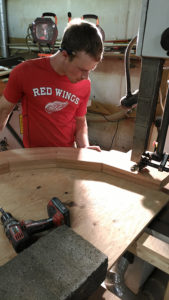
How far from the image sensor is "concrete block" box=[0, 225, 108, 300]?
625mm

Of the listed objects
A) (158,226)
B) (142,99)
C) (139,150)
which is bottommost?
(158,226)

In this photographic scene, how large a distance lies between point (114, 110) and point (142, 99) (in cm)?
294

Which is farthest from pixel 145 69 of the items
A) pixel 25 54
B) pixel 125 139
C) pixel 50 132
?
pixel 25 54

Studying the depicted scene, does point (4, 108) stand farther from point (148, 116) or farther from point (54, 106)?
point (148, 116)

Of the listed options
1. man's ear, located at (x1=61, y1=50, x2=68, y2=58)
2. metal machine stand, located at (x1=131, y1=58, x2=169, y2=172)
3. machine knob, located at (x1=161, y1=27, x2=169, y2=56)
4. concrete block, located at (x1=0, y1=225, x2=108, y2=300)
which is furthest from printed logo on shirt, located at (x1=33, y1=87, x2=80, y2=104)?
concrete block, located at (x1=0, y1=225, x2=108, y2=300)

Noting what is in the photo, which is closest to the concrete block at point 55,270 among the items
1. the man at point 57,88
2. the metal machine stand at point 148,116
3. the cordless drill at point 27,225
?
the cordless drill at point 27,225

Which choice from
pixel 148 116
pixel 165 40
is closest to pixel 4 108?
pixel 148 116

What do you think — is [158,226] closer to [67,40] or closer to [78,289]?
[78,289]

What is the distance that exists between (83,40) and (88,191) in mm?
912

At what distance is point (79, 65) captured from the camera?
1462mm

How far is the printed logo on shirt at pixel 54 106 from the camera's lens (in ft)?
5.71

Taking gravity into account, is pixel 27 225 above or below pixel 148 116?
below

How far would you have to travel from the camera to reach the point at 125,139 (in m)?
3.76

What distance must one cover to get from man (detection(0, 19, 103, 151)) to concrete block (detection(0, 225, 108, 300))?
92 cm
